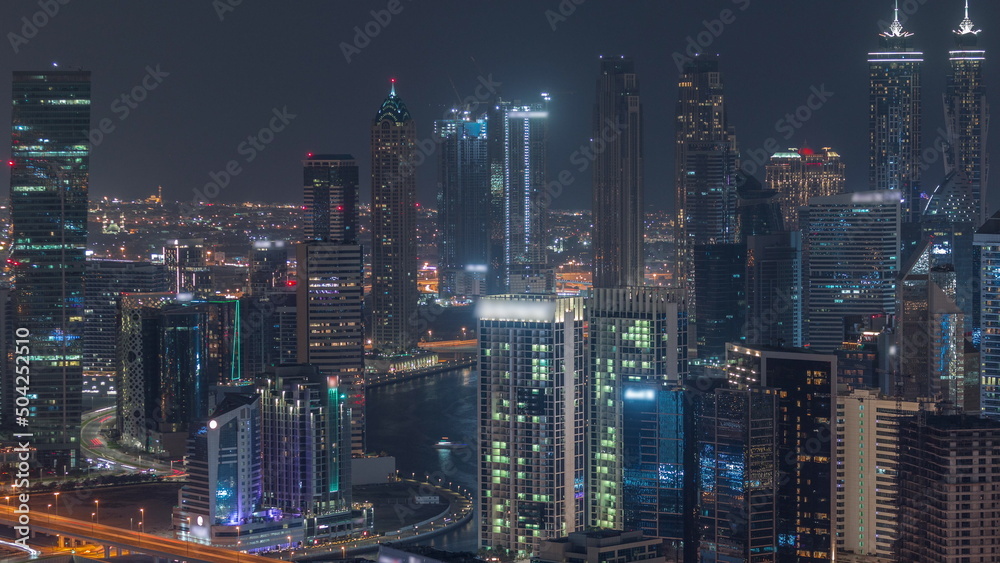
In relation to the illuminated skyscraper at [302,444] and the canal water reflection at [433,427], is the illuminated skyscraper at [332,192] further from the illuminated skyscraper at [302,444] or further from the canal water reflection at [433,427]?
the illuminated skyscraper at [302,444]

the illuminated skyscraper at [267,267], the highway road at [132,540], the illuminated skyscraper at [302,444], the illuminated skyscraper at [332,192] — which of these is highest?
the illuminated skyscraper at [332,192]

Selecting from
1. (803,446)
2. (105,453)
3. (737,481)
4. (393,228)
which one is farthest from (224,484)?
(393,228)

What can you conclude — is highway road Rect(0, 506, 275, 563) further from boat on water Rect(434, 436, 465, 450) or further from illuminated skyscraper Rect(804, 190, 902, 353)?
illuminated skyscraper Rect(804, 190, 902, 353)

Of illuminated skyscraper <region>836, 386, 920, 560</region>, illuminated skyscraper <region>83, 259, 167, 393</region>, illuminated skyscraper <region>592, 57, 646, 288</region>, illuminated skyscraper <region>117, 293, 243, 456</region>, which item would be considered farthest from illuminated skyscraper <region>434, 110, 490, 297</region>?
illuminated skyscraper <region>836, 386, 920, 560</region>

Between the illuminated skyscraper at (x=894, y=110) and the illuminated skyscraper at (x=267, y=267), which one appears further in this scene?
the illuminated skyscraper at (x=894, y=110)

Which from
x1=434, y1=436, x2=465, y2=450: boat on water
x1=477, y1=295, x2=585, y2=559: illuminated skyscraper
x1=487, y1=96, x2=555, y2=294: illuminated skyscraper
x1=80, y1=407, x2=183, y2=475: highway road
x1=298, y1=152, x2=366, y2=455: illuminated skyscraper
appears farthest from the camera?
x1=487, y1=96, x2=555, y2=294: illuminated skyscraper

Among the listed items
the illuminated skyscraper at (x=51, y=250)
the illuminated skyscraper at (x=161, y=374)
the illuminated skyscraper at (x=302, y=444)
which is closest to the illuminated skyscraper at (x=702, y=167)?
the illuminated skyscraper at (x=161, y=374)

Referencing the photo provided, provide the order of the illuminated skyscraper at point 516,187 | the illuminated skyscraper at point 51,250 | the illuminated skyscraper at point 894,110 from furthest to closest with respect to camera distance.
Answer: the illuminated skyscraper at point 516,187 → the illuminated skyscraper at point 894,110 → the illuminated skyscraper at point 51,250
